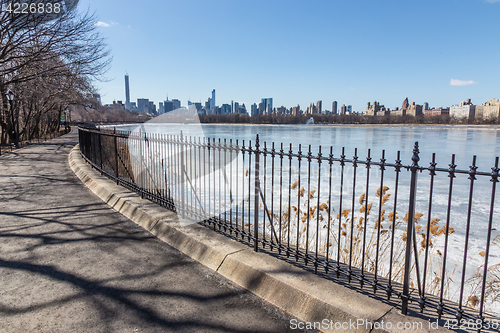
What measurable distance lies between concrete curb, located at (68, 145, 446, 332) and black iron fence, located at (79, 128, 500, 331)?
23 centimetres

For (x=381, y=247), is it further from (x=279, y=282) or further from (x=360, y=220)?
(x=279, y=282)

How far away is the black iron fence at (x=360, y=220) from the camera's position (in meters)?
3.26

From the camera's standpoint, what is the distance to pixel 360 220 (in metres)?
6.45

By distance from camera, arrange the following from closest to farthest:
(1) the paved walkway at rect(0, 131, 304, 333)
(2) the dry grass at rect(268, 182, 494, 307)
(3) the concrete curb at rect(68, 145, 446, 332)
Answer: (3) the concrete curb at rect(68, 145, 446, 332) → (1) the paved walkway at rect(0, 131, 304, 333) → (2) the dry grass at rect(268, 182, 494, 307)

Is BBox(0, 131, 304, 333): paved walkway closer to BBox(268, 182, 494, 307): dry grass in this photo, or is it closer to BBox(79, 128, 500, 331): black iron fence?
BBox(79, 128, 500, 331): black iron fence

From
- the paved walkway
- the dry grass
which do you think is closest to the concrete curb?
the paved walkway

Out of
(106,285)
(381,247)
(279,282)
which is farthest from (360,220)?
(106,285)

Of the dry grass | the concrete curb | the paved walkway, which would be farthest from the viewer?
the dry grass

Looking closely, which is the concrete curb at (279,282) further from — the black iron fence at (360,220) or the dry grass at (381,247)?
the dry grass at (381,247)

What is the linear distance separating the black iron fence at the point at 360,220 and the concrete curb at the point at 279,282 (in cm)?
23

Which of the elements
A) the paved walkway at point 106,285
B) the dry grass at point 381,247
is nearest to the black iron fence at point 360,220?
the dry grass at point 381,247

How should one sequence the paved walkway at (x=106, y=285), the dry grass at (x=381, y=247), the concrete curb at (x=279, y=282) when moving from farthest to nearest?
the dry grass at (x=381, y=247)
the paved walkway at (x=106, y=285)
the concrete curb at (x=279, y=282)

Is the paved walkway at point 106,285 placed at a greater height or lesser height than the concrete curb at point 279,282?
lesser

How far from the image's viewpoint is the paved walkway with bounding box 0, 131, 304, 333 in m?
3.29
